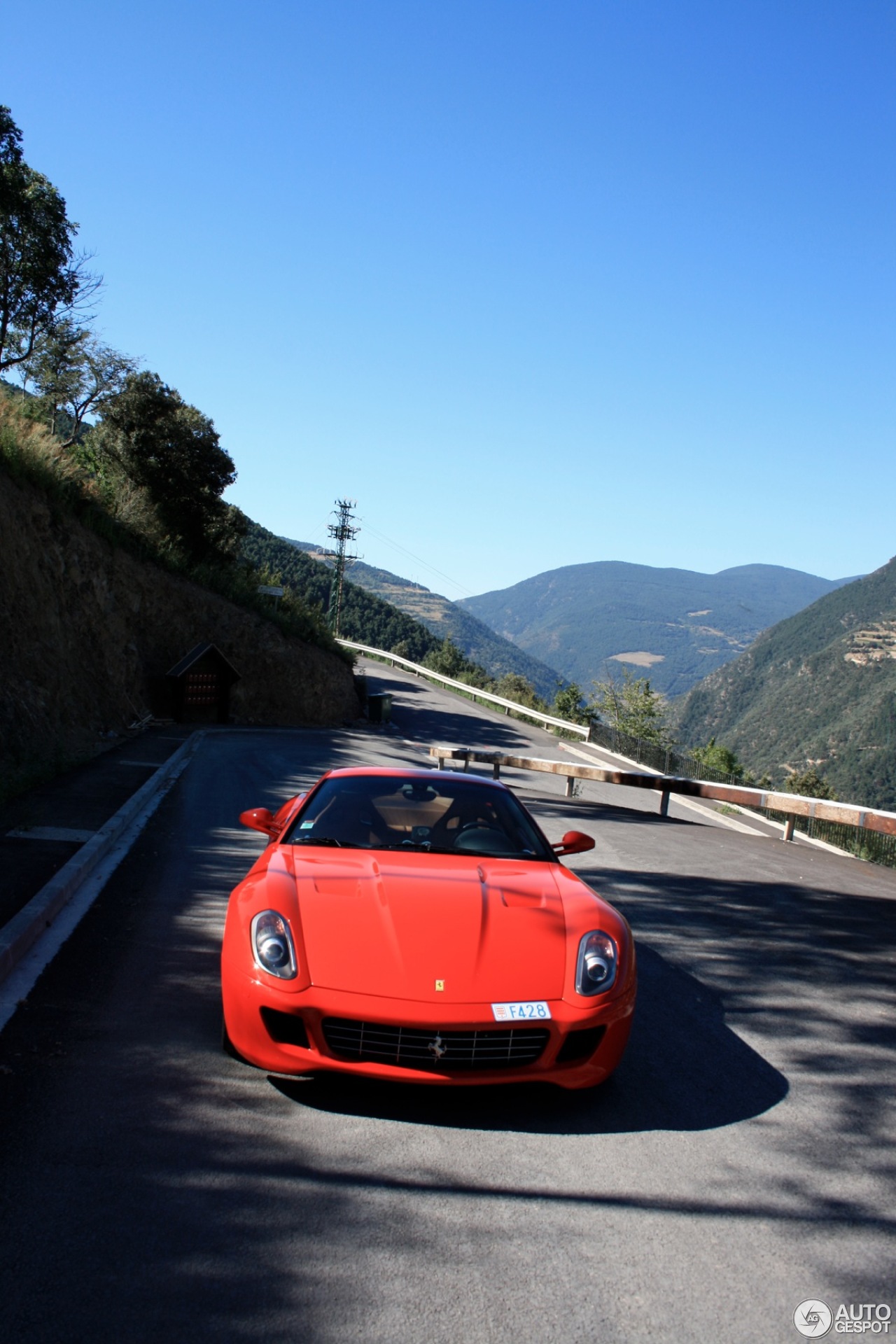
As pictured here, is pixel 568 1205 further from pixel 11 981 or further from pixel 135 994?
pixel 11 981

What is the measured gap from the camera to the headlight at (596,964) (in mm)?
4184

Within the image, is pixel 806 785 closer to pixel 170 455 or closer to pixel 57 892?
pixel 170 455

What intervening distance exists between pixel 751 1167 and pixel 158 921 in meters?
4.22

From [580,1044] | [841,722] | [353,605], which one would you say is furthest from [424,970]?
[841,722]

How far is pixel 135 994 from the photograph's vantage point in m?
5.20

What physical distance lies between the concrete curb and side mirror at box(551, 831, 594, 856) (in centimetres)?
296

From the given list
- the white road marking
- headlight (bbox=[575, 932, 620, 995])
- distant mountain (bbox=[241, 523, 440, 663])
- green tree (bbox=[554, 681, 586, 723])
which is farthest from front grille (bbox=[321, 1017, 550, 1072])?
distant mountain (bbox=[241, 523, 440, 663])

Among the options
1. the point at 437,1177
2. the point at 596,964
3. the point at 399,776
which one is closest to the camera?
the point at 437,1177

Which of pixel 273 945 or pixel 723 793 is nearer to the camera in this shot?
pixel 273 945

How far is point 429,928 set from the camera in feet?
14.1

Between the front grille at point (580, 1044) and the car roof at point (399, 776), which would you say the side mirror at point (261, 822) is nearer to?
the car roof at point (399, 776)

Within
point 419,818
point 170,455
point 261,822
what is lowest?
point 261,822

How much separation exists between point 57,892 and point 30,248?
82.9 ft

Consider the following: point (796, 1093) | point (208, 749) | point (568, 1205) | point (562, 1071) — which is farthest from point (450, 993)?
point (208, 749)
